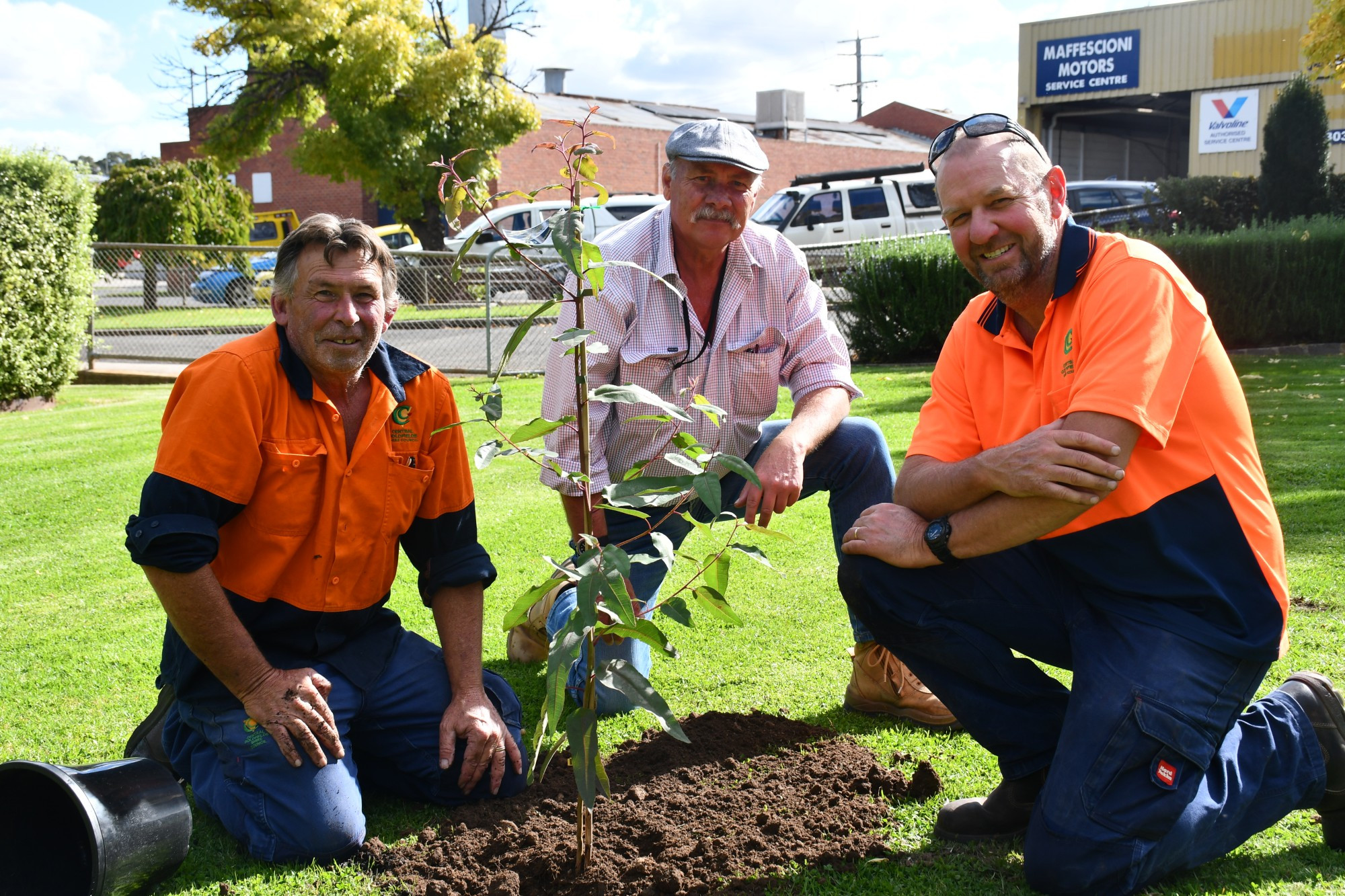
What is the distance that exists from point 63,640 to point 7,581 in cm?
104

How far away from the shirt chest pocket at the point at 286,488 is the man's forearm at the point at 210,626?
20 cm

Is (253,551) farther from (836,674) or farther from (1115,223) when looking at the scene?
(1115,223)

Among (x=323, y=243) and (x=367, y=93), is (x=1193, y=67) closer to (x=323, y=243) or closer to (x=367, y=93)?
(x=367, y=93)

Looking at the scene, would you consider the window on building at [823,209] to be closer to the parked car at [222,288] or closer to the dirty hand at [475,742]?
the parked car at [222,288]

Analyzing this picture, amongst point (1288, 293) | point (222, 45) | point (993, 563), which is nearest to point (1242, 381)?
point (1288, 293)

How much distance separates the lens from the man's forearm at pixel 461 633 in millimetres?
2951

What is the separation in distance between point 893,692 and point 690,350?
4.09 feet

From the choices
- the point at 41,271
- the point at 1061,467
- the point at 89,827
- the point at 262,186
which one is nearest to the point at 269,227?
the point at 262,186

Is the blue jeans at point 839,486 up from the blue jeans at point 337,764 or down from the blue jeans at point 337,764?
up

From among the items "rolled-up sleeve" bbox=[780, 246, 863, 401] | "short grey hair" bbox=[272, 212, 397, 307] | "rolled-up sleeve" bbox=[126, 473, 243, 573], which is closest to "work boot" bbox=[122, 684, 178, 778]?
"rolled-up sleeve" bbox=[126, 473, 243, 573]

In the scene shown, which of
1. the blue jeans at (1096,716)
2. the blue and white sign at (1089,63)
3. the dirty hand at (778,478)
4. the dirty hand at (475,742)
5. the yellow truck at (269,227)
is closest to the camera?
the blue jeans at (1096,716)

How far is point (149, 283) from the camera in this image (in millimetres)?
13086

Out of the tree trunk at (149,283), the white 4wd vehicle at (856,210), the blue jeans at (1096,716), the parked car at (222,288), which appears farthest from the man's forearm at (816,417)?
the white 4wd vehicle at (856,210)

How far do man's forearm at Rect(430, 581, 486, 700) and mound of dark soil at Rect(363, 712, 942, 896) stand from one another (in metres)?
0.33
